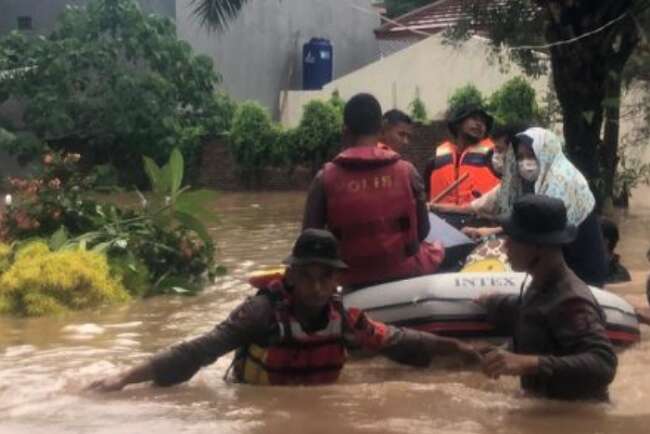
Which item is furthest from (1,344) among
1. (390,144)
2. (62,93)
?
(62,93)

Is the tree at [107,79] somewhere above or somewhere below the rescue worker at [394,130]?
above

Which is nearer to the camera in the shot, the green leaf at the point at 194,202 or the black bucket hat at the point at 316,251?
the black bucket hat at the point at 316,251

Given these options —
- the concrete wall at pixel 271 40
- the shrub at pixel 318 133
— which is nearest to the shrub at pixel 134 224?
the shrub at pixel 318 133

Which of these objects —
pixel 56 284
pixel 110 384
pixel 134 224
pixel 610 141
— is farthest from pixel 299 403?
pixel 610 141

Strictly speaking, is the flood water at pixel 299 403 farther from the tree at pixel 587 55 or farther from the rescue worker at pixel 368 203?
the tree at pixel 587 55

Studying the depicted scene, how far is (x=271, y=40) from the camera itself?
1289 inches

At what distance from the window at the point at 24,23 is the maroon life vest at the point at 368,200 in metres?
23.1

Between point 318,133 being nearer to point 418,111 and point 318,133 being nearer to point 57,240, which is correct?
point 418,111

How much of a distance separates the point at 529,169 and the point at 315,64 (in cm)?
2645

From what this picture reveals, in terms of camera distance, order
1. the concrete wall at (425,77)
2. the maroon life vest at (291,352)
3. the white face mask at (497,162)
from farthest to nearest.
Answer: the concrete wall at (425,77)
the white face mask at (497,162)
the maroon life vest at (291,352)

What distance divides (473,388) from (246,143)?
69.8 feet

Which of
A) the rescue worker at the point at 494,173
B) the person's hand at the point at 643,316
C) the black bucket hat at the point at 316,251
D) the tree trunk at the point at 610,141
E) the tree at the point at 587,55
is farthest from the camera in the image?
the tree trunk at the point at 610,141

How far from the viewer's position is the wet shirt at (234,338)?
6.07m

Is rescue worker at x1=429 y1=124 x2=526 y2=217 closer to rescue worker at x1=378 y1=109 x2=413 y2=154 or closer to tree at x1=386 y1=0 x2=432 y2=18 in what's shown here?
rescue worker at x1=378 y1=109 x2=413 y2=154
